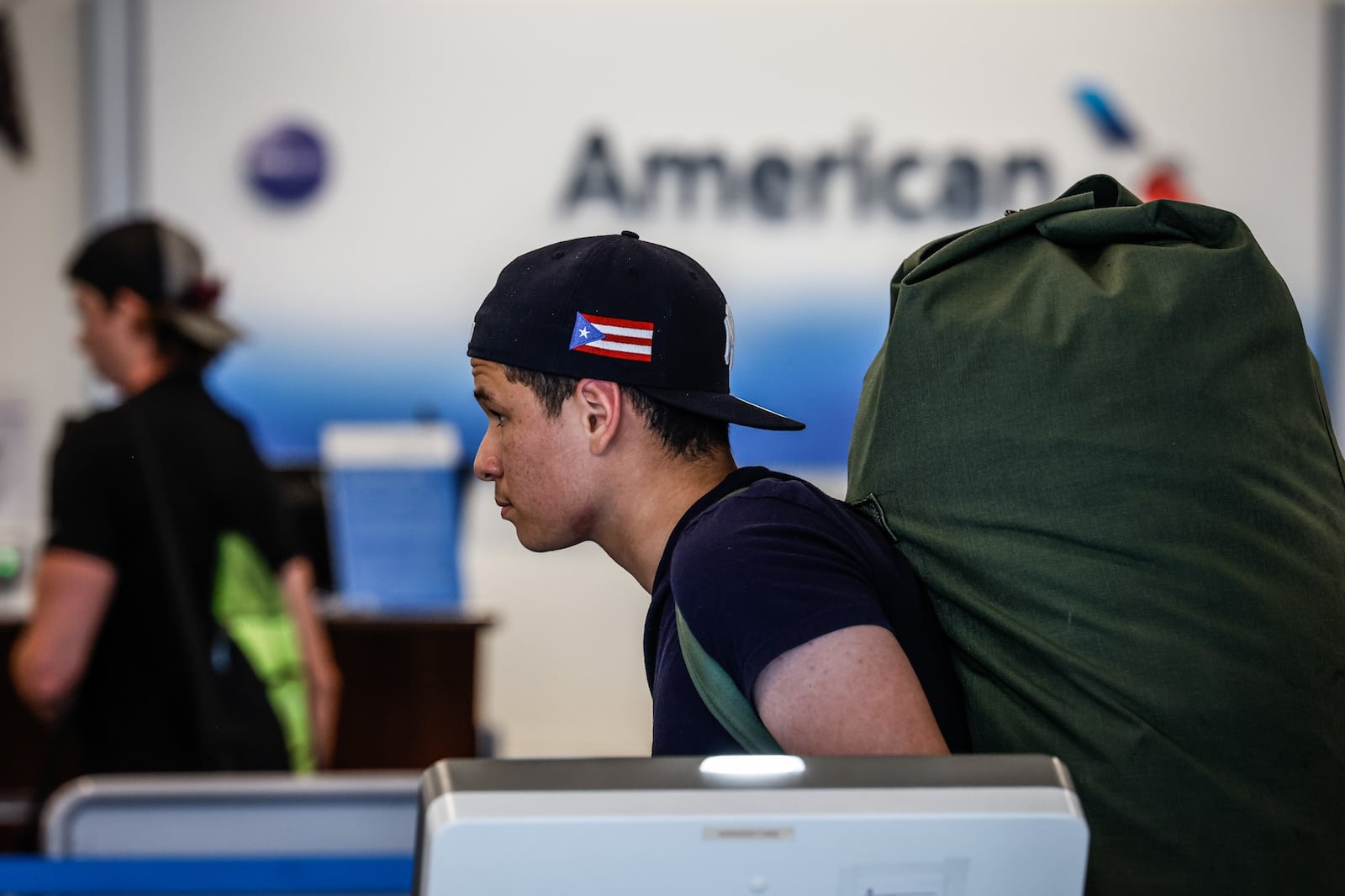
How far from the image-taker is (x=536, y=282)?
1.12m

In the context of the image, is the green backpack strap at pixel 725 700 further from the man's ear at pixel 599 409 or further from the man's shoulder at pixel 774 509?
the man's ear at pixel 599 409

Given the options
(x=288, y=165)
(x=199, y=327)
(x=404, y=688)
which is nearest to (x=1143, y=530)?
(x=199, y=327)

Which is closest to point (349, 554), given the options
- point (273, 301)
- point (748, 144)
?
point (273, 301)

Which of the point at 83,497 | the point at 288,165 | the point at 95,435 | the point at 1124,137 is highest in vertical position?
the point at 1124,137

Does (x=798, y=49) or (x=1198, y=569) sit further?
(x=798, y=49)

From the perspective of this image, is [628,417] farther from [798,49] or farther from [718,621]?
[798,49]

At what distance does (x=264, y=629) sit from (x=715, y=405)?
1687 mm

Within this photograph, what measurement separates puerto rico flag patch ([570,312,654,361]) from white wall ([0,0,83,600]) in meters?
4.73

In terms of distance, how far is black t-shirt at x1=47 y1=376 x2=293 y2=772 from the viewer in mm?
2395

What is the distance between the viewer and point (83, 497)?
2393mm

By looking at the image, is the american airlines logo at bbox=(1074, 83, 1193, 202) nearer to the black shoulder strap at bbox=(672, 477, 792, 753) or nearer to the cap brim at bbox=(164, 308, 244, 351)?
the cap brim at bbox=(164, 308, 244, 351)

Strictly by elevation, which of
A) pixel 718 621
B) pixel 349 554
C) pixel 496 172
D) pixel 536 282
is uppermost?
pixel 496 172

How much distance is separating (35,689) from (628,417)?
166 centimetres

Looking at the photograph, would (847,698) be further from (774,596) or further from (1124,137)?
(1124,137)
